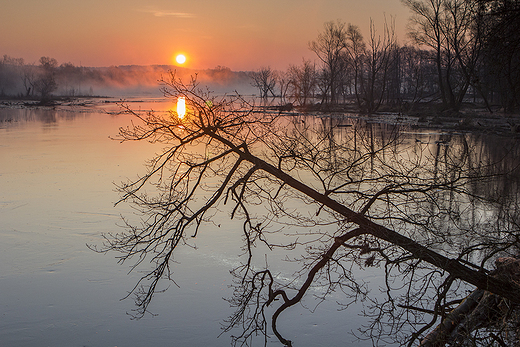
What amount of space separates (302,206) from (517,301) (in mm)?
6552

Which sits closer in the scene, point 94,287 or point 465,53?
point 94,287

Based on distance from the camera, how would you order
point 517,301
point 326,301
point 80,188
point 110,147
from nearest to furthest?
1. point 517,301
2. point 326,301
3. point 80,188
4. point 110,147

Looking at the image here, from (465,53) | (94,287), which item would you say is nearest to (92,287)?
(94,287)

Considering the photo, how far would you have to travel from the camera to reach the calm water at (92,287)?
675 cm

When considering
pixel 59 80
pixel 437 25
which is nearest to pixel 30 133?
pixel 437 25

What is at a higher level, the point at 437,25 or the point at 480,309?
the point at 437,25

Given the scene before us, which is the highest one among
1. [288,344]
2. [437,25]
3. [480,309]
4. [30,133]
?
[437,25]

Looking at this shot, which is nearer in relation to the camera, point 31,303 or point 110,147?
point 31,303

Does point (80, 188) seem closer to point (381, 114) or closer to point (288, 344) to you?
point (288, 344)

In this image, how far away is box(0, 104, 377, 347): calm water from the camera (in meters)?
6.75

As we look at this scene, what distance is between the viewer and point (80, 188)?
13656 millimetres

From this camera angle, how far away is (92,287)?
314 inches

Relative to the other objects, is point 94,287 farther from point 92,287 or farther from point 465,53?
point 465,53

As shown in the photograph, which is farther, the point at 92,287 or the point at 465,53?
the point at 465,53
